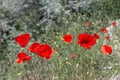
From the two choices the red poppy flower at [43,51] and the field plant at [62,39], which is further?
the field plant at [62,39]

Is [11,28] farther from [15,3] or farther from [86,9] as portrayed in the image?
[86,9]

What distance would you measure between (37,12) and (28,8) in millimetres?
185

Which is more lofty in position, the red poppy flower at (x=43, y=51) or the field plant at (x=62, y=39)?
the red poppy flower at (x=43, y=51)

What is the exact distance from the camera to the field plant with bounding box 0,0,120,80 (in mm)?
3279

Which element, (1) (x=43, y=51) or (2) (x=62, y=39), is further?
(2) (x=62, y=39)

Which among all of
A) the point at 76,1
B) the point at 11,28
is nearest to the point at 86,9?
the point at 76,1

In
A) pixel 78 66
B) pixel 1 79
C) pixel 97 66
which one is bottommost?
pixel 1 79

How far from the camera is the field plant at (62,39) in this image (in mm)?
3279

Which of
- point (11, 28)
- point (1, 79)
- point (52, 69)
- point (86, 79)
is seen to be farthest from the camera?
point (11, 28)

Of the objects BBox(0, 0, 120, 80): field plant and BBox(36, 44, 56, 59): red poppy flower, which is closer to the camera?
BBox(36, 44, 56, 59): red poppy flower

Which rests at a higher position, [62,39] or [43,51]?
[43,51]

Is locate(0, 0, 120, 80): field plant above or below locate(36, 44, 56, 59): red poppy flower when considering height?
below

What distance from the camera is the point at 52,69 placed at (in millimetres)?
3406

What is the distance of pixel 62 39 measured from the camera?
172 inches
